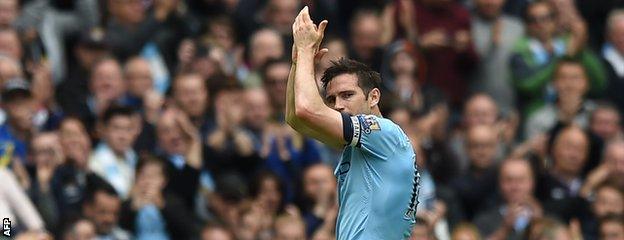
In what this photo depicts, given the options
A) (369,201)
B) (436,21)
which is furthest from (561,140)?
(369,201)

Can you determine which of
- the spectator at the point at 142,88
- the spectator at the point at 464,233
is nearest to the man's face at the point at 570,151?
the spectator at the point at 464,233

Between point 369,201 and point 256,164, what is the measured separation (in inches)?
251

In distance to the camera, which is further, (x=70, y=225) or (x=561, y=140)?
(x=561, y=140)

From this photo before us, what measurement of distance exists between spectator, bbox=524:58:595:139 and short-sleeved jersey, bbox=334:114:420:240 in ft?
26.4

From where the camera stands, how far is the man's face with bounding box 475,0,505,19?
1812cm

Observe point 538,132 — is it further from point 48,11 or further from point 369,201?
point 369,201

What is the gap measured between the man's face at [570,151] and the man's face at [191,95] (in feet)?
11.3

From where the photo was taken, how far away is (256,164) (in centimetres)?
1593

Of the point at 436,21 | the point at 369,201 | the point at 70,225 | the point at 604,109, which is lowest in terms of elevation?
the point at 369,201

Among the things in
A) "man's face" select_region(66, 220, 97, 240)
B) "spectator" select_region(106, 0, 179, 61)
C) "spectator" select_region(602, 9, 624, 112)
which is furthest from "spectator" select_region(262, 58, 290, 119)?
"spectator" select_region(602, 9, 624, 112)

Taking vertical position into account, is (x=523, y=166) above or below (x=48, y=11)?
below

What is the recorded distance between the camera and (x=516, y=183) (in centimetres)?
1628

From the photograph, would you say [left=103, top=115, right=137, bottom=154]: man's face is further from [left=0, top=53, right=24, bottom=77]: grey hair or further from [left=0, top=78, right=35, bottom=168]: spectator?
[left=0, top=53, right=24, bottom=77]: grey hair

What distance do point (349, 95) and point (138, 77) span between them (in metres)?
6.54
